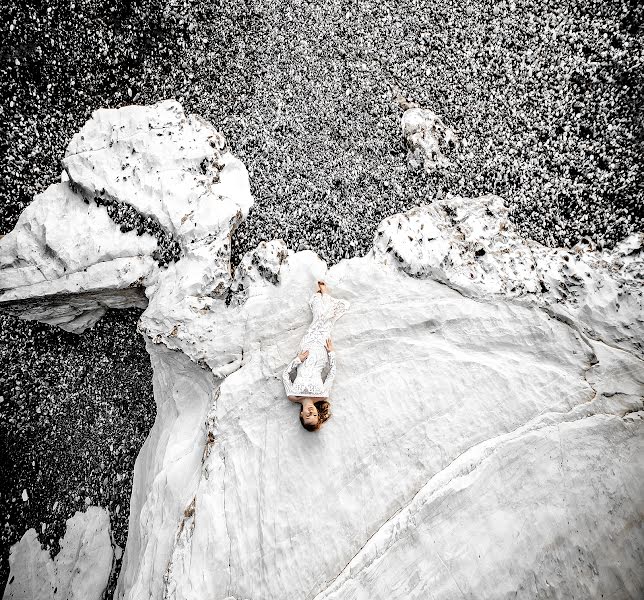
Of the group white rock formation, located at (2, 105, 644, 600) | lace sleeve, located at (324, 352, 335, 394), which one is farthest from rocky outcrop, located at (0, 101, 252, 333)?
lace sleeve, located at (324, 352, 335, 394)

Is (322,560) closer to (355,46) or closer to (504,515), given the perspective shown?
(504,515)

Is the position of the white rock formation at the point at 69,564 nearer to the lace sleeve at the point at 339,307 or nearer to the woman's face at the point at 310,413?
the woman's face at the point at 310,413

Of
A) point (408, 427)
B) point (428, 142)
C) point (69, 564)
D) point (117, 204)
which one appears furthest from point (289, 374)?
point (69, 564)

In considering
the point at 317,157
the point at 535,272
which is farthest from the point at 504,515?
the point at 317,157

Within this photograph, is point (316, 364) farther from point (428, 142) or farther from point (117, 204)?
point (117, 204)

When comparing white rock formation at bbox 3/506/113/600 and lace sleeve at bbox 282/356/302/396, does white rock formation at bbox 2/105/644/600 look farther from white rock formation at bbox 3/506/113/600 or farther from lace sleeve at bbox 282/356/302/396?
white rock formation at bbox 3/506/113/600

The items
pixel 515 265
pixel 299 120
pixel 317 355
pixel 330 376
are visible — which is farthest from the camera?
pixel 299 120

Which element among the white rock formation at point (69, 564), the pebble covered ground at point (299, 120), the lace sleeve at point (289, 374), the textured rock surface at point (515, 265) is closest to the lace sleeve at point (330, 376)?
the lace sleeve at point (289, 374)
